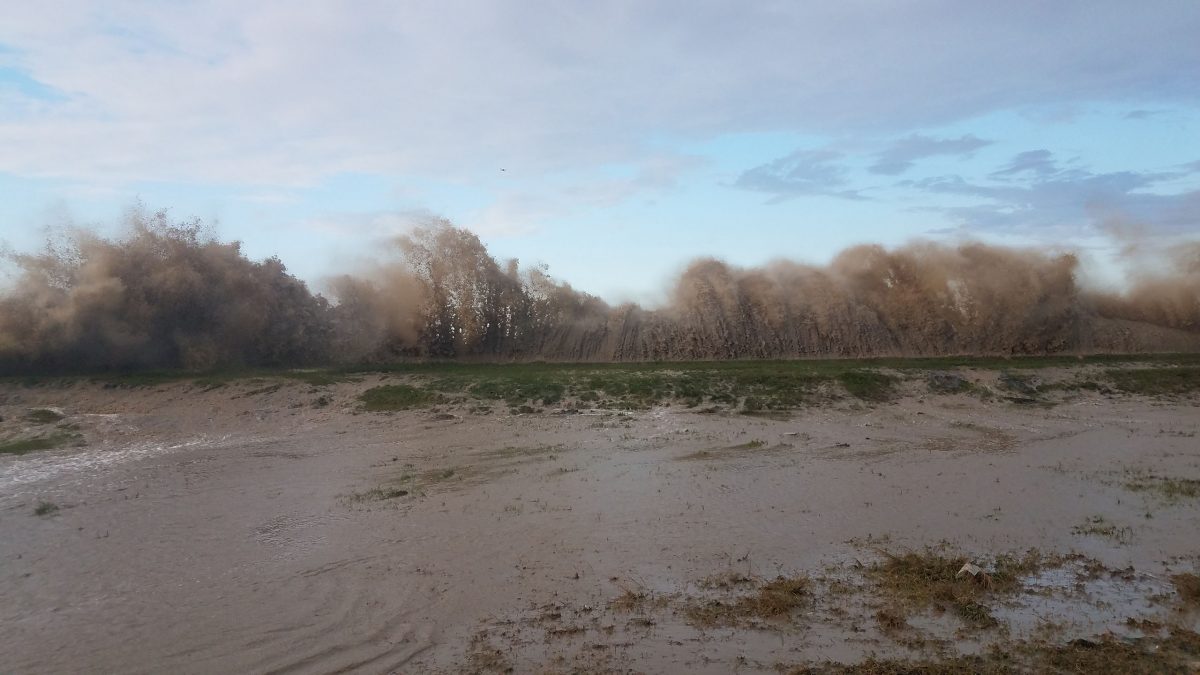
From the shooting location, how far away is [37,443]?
15.4 meters

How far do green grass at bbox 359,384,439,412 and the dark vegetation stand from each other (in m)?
6.08

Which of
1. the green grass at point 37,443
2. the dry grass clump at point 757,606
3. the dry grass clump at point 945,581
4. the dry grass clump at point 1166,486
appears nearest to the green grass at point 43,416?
the green grass at point 37,443

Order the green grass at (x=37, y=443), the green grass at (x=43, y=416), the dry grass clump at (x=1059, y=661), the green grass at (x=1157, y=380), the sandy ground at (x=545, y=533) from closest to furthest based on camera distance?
the dry grass clump at (x=1059, y=661) < the sandy ground at (x=545, y=533) < the green grass at (x=37, y=443) < the green grass at (x=43, y=416) < the green grass at (x=1157, y=380)

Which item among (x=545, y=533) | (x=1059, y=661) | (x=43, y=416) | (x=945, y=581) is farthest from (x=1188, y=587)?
(x=43, y=416)

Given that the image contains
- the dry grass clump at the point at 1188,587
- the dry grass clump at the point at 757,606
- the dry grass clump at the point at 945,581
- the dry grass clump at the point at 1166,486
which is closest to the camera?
the dry grass clump at the point at 757,606

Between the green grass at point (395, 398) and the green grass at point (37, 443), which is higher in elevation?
the green grass at point (395, 398)

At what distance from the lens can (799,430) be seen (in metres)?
16.5

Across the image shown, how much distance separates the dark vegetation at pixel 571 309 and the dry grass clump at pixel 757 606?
1955cm

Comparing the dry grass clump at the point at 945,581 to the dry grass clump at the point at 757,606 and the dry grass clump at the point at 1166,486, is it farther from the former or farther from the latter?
the dry grass clump at the point at 1166,486

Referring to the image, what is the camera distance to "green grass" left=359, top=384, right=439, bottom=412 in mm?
19125

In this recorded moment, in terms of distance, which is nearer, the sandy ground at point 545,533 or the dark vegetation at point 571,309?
the sandy ground at point 545,533

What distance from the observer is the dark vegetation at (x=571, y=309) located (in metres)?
23.5

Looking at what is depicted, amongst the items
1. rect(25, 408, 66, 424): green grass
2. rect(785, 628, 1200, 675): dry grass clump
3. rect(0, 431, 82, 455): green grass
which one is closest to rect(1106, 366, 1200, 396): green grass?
rect(785, 628, 1200, 675): dry grass clump

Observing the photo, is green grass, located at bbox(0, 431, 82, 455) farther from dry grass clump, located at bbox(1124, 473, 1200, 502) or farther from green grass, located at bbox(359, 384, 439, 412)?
dry grass clump, located at bbox(1124, 473, 1200, 502)
